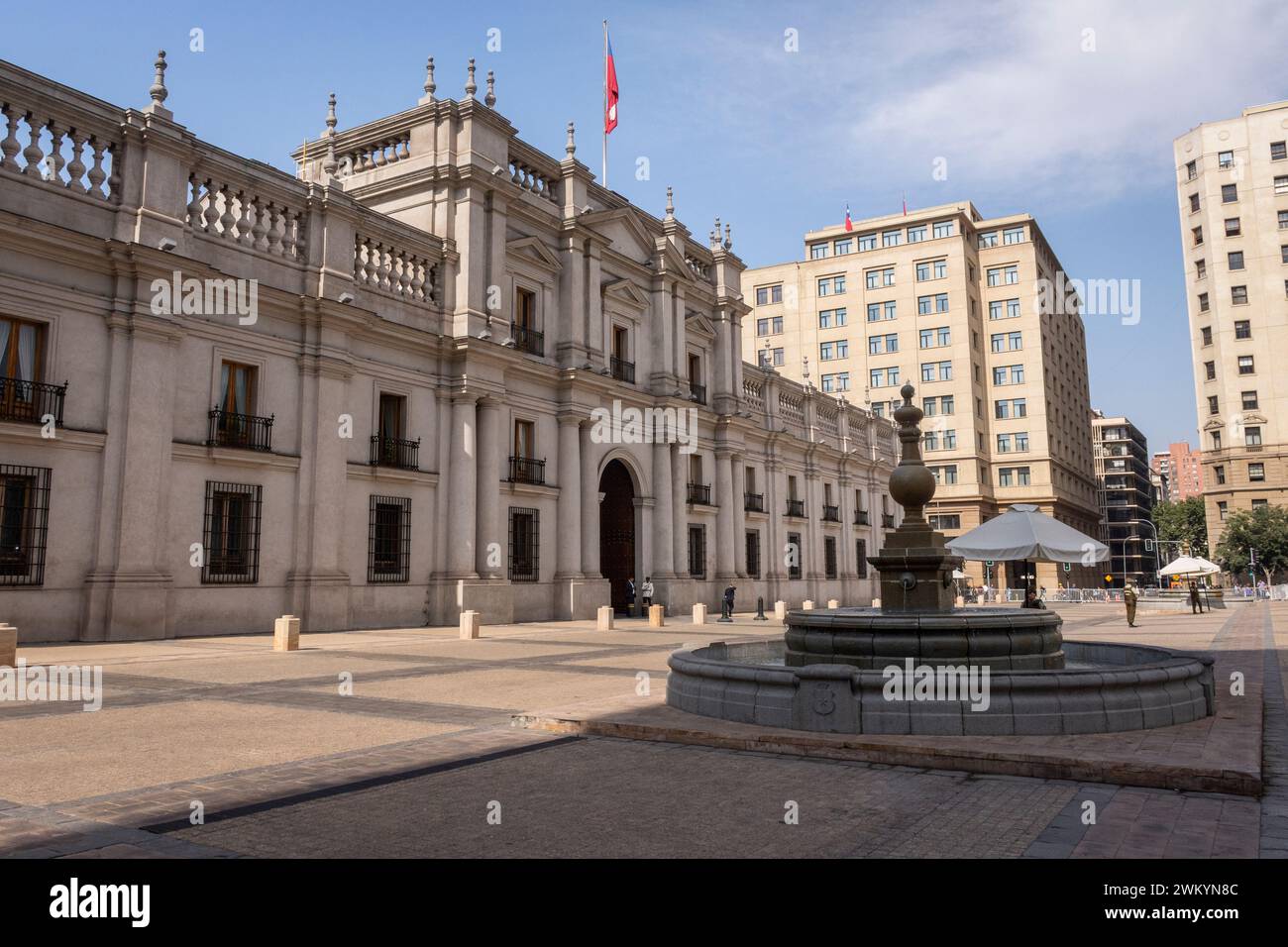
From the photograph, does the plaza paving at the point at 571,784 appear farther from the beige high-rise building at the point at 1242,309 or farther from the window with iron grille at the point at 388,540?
the beige high-rise building at the point at 1242,309

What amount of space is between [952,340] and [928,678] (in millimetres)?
69481

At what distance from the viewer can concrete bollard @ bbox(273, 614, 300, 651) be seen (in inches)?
677

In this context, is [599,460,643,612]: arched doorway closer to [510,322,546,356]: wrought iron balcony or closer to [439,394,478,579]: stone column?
[510,322,546,356]: wrought iron balcony

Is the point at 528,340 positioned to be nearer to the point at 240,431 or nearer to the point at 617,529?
the point at 617,529

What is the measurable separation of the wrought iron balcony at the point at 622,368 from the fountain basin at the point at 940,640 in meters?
25.5

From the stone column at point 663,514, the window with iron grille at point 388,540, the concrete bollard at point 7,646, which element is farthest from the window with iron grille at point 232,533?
the stone column at point 663,514

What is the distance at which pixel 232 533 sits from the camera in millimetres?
21141

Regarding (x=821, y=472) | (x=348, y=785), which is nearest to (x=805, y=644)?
(x=348, y=785)

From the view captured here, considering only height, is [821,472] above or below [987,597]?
above

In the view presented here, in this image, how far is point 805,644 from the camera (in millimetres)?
9859

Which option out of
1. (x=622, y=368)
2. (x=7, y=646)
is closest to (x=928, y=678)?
(x=7, y=646)

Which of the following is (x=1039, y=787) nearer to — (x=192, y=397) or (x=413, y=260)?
(x=192, y=397)

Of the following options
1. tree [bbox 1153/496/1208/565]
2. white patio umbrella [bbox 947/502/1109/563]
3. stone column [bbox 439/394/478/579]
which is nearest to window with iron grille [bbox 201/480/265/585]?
stone column [bbox 439/394/478/579]
